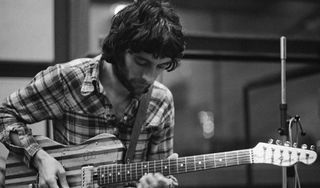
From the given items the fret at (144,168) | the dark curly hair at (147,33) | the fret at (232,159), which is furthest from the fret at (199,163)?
the dark curly hair at (147,33)

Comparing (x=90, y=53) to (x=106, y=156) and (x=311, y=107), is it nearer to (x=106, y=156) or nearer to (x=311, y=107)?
(x=106, y=156)

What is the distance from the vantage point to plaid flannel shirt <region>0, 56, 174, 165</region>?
2.58m

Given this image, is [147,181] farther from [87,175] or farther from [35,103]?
[35,103]

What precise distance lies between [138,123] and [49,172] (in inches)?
17.4

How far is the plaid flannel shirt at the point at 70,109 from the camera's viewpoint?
258 centimetres

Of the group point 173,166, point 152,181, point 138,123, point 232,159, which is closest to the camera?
point 152,181

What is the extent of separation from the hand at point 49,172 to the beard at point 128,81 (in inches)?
17.4

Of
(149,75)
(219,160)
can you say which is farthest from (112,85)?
(219,160)

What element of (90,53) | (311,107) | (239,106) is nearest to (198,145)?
(239,106)

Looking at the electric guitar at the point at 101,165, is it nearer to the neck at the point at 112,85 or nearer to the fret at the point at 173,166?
the fret at the point at 173,166

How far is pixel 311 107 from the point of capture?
5227 millimetres

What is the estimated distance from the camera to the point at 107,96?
8.54 feet

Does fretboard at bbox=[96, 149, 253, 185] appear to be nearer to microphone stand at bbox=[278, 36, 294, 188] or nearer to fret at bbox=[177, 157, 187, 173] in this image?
fret at bbox=[177, 157, 187, 173]

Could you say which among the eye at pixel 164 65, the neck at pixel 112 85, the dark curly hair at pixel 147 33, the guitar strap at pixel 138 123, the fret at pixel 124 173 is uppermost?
the dark curly hair at pixel 147 33
